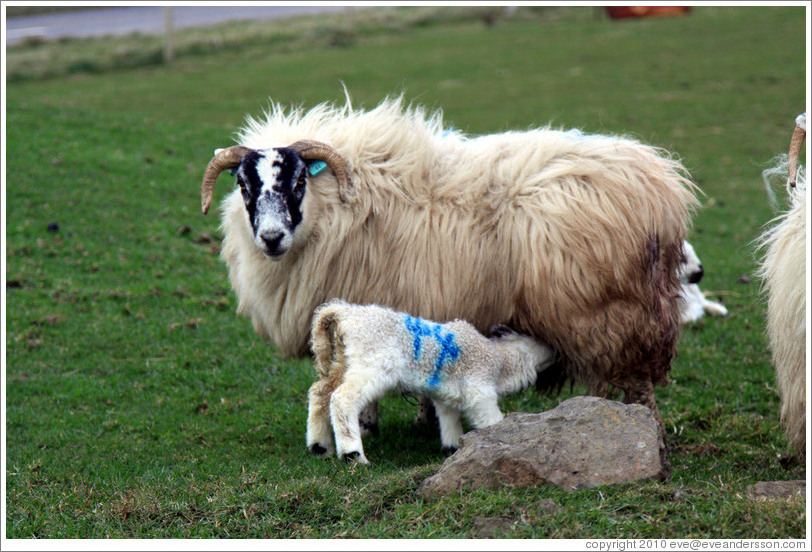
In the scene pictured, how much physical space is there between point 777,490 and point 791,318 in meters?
0.91

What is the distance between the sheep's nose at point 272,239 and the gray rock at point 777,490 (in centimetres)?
283

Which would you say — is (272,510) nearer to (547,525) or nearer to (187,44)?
(547,525)

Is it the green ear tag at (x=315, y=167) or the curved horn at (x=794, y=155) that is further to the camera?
the green ear tag at (x=315, y=167)

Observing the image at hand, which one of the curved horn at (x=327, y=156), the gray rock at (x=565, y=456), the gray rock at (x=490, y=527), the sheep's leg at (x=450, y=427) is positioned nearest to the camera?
the gray rock at (x=490, y=527)

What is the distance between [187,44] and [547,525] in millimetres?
19004

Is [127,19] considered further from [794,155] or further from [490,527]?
[490,527]

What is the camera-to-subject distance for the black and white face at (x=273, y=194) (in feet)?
17.4

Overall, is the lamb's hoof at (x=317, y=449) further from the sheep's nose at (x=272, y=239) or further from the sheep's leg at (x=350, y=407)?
the sheep's nose at (x=272, y=239)

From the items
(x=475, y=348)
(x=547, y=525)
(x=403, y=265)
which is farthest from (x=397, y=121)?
(x=547, y=525)

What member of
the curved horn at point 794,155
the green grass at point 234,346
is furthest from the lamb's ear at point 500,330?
the curved horn at point 794,155

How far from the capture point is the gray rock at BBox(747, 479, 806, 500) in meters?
4.08

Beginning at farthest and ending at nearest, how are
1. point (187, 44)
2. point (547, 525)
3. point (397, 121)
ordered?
1. point (187, 44)
2. point (397, 121)
3. point (547, 525)

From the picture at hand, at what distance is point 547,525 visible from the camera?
3834 mm

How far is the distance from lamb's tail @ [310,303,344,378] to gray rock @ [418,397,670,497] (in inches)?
38.5
